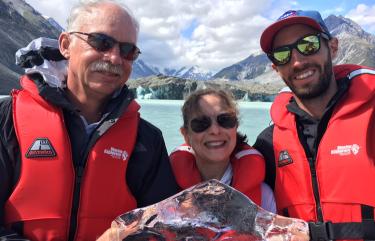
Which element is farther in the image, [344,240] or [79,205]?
[344,240]

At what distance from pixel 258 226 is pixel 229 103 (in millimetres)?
1088

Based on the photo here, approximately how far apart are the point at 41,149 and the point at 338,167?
209 cm

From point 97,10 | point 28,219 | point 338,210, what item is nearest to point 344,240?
point 338,210

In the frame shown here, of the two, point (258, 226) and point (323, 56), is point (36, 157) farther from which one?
point (323, 56)

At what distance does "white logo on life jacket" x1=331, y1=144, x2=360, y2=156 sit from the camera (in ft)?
9.05

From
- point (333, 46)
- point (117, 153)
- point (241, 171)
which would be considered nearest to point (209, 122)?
point (241, 171)

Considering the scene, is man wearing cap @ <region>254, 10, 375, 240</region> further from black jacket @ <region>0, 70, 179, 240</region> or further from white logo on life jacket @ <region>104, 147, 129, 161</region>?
white logo on life jacket @ <region>104, 147, 129, 161</region>

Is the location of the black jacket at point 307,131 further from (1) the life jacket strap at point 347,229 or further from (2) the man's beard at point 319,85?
(1) the life jacket strap at point 347,229

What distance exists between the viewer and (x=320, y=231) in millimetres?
2568

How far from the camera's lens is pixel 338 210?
267 cm

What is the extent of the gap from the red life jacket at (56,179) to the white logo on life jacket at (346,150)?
1.53 metres

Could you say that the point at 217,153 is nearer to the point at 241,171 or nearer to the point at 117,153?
the point at 241,171

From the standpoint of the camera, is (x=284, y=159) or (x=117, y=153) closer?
(x=117, y=153)

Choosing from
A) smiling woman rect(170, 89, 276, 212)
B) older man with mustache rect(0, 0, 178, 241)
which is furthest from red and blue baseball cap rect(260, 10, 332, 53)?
older man with mustache rect(0, 0, 178, 241)
